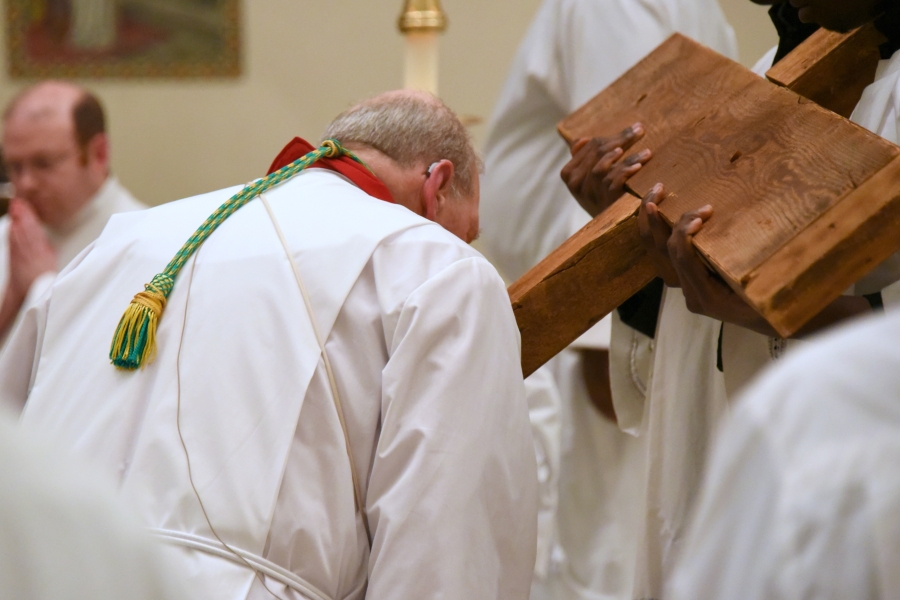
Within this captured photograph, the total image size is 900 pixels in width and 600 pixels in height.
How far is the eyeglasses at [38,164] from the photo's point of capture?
165 inches

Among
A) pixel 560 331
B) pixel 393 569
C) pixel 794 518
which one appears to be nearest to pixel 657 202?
pixel 560 331

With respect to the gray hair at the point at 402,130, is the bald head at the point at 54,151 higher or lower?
lower

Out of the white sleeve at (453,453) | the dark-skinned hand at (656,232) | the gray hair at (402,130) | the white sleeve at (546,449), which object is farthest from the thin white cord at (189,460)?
the white sleeve at (546,449)

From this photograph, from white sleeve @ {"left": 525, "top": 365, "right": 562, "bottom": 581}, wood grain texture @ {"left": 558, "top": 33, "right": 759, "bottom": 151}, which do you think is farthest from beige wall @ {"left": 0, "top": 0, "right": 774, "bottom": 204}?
wood grain texture @ {"left": 558, "top": 33, "right": 759, "bottom": 151}

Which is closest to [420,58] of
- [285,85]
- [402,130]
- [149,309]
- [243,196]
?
[402,130]

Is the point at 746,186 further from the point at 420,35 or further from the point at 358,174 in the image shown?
the point at 420,35

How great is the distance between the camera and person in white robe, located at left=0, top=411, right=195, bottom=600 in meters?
0.76

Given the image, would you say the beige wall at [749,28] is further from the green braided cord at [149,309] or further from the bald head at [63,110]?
the green braided cord at [149,309]

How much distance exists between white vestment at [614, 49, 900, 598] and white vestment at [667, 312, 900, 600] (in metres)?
1.63

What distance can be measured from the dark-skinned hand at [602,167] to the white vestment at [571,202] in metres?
1.08

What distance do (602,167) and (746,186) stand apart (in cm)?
45

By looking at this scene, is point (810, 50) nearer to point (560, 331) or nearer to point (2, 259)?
point (560, 331)

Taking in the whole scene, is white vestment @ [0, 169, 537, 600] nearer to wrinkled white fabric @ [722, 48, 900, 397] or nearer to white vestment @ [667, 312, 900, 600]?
wrinkled white fabric @ [722, 48, 900, 397]

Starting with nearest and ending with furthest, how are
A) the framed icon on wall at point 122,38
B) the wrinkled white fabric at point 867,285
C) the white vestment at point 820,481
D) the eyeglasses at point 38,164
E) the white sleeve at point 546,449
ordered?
the white vestment at point 820,481, the wrinkled white fabric at point 867,285, the white sleeve at point 546,449, the eyeglasses at point 38,164, the framed icon on wall at point 122,38
